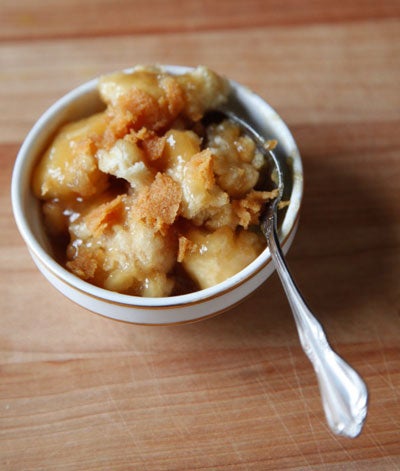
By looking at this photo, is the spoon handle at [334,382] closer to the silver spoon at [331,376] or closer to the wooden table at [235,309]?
the silver spoon at [331,376]

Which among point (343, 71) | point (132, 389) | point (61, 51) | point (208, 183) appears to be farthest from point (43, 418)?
point (343, 71)

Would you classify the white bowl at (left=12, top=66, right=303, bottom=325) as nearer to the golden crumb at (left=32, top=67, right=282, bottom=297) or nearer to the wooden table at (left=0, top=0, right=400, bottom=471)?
the golden crumb at (left=32, top=67, right=282, bottom=297)

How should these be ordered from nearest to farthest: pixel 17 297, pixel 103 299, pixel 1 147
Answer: pixel 103 299
pixel 17 297
pixel 1 147

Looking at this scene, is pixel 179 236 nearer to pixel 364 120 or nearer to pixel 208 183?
pixel 208 183

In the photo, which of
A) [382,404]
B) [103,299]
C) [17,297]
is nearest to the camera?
[103,299]

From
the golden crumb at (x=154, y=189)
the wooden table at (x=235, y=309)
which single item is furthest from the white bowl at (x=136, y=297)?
the wooden table at (x=235, y=309)
